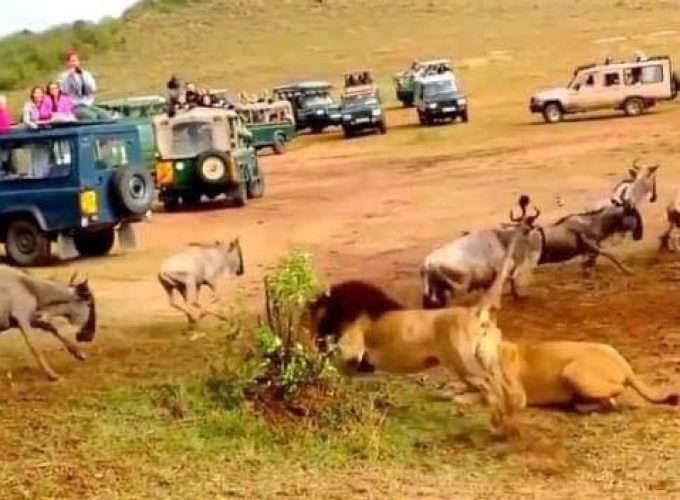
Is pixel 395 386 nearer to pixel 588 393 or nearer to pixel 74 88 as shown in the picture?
pixel 588 393

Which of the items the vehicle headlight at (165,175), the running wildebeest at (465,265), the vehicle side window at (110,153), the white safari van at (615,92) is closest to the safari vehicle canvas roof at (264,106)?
the white safari van at (615,92)

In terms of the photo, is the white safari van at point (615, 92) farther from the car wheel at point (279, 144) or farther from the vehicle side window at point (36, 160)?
the vehicle side window at point (36, 160)

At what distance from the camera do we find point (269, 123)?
3912cm

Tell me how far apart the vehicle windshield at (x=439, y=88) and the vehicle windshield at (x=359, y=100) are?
4.69ft

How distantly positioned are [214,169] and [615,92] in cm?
1744

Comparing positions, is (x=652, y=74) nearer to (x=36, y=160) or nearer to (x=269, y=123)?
(x=269, y=123)

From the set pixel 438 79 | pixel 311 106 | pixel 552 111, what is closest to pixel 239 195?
pixel 552 111

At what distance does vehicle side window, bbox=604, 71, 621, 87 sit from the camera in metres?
41.2

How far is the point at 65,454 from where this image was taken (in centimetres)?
913

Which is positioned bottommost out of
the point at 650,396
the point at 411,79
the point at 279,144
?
the point at 650,396

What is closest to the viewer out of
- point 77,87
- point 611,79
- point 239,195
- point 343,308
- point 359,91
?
point 343,308

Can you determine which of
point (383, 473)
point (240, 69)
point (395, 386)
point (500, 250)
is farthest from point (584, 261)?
point (240, 69)

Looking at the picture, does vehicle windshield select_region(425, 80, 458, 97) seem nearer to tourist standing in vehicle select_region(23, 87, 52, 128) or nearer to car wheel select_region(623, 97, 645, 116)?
car wheel select_region(623, 97, 645, 116)

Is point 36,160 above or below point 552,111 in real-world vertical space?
above
